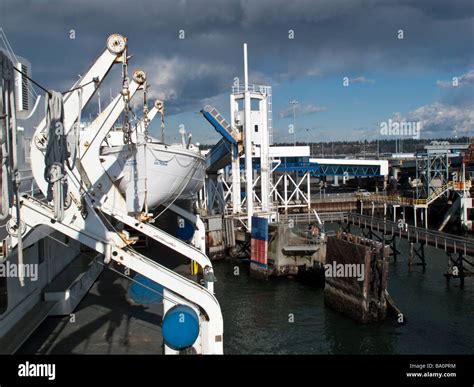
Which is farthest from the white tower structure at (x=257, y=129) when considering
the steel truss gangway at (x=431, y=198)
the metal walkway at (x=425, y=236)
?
the steel truss gangway at (x=431, y=198)

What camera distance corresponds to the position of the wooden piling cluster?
19547mm

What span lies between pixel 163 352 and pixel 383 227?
2429 cm

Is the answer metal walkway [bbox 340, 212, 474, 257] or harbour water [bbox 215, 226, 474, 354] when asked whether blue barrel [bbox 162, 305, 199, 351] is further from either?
metal walkway [bbox 340, 212, 474, 257]

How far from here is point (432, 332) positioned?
18500mm

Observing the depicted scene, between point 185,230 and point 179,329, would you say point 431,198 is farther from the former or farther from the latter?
point 179,329

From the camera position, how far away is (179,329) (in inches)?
419

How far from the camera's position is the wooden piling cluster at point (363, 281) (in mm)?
19547

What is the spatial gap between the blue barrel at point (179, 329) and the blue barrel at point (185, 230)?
48.7 ft

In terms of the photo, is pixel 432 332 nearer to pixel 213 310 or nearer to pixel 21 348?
pixel 213 310

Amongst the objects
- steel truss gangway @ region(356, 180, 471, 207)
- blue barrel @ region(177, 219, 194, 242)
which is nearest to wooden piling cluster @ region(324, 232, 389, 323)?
blue barrel @ region(177, 219, 194, 242)

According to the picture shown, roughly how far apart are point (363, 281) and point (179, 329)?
1100 cm

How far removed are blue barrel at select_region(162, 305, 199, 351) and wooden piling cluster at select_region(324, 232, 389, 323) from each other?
10813 mm

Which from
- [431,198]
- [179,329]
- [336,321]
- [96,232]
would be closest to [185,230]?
[336,321]
